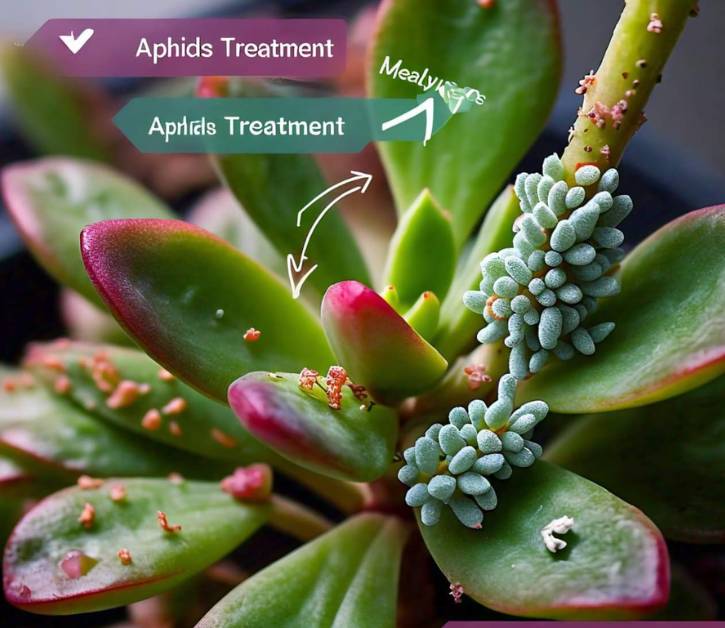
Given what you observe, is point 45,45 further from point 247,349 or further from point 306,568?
point 306,568

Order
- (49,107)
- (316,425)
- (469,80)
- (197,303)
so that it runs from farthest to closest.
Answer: (49,107) → (469,80) → (197,303) → (316,425)

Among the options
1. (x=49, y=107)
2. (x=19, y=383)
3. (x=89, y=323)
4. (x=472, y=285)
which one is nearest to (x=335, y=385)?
(x=472, y=285)

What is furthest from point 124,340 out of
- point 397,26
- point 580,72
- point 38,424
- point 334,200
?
point 580,72

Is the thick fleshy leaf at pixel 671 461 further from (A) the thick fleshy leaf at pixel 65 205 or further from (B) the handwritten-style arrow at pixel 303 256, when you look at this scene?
(A) the thick fleshy leaf at pixel 65 205

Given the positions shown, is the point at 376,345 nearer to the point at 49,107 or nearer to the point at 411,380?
the point at 411,380

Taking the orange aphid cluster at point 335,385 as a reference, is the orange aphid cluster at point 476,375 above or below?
below

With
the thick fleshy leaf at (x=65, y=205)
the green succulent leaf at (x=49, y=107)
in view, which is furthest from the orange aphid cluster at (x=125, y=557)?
the green succulent leaf at (x=49, y=107)

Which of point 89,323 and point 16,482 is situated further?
point 89,323

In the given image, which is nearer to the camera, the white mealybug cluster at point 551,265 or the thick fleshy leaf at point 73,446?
the white mealybug cluster at point 551,265
